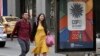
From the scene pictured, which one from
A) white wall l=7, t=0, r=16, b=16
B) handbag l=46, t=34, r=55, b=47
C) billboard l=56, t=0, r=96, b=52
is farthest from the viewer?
white wall l=7, t=0, r=16, b=16

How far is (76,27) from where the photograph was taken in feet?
39.6

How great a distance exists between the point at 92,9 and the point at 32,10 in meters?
28.0

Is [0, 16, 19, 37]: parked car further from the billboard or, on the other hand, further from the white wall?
the billboard

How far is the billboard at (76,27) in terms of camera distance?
463 inches

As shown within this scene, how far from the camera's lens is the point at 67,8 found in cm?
1184

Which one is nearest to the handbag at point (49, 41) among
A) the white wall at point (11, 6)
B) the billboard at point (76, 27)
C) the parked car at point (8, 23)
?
the billboard at point (76, 27)

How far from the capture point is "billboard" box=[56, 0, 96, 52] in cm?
1177

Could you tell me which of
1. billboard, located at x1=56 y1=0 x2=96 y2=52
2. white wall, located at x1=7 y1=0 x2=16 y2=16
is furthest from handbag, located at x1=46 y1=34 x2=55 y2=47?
white wall, located at x1=7 y1=0 x2=16 y2=16

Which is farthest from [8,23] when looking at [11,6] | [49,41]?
[49,41]

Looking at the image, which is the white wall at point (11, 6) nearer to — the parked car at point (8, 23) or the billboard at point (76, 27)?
the parked car at point (8, 23)

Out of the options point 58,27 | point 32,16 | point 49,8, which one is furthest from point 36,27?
point 32,16

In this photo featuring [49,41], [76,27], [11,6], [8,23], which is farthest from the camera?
[11,6]

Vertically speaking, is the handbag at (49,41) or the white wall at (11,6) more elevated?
the white wall at (11,6)

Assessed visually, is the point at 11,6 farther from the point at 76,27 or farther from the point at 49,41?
the point at 76,27
